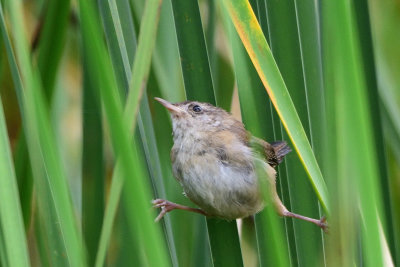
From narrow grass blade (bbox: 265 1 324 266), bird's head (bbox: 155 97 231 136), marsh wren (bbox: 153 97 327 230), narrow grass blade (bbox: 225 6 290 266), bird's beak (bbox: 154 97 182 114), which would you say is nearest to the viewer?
narrow grass blade (bbox: 225 6 290 266)

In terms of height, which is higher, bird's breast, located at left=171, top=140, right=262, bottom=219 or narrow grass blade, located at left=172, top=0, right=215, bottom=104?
narrow grass blade, located at left=172, top=0, right=215, bottom=104

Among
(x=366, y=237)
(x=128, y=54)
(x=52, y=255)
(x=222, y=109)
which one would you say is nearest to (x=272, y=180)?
(x=222, y=109)

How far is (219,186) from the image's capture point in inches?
100

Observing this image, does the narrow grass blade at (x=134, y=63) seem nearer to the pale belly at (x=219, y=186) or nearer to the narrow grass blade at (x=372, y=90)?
the pale belly at (x=219, y=186)

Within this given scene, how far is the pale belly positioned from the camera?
2.53 meters

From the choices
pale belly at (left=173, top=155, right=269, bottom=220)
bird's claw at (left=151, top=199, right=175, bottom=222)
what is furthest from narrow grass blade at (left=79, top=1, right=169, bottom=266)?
pale belly at (left=173, top=155, right=269, bottom=220)

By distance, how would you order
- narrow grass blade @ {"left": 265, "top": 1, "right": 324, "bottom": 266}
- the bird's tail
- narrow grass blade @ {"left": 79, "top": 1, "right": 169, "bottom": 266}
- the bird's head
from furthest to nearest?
1. the bird's head
2. the bird's tail
3. narrow grass blade @ {"left": 265, "top": 1, "right": 324, "bottom": 266}
4. narrow grass blade @ {"left": 79, "top": 1, "right": 169, "bottom": 266}

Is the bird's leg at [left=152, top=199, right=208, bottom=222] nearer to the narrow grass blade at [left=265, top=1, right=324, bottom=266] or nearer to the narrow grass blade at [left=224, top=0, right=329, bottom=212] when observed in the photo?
the narrow grass blade at [left=265, top=1, right=324, bottom=266]

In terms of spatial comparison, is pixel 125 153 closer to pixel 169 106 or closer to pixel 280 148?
pixel 169 106

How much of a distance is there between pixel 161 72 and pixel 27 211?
685 millimetres

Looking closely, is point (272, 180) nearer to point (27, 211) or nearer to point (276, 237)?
point (27, 211)

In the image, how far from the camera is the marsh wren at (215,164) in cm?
253

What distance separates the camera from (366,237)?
4.22 feet

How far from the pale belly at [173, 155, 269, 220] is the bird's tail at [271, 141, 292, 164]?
0.13m
